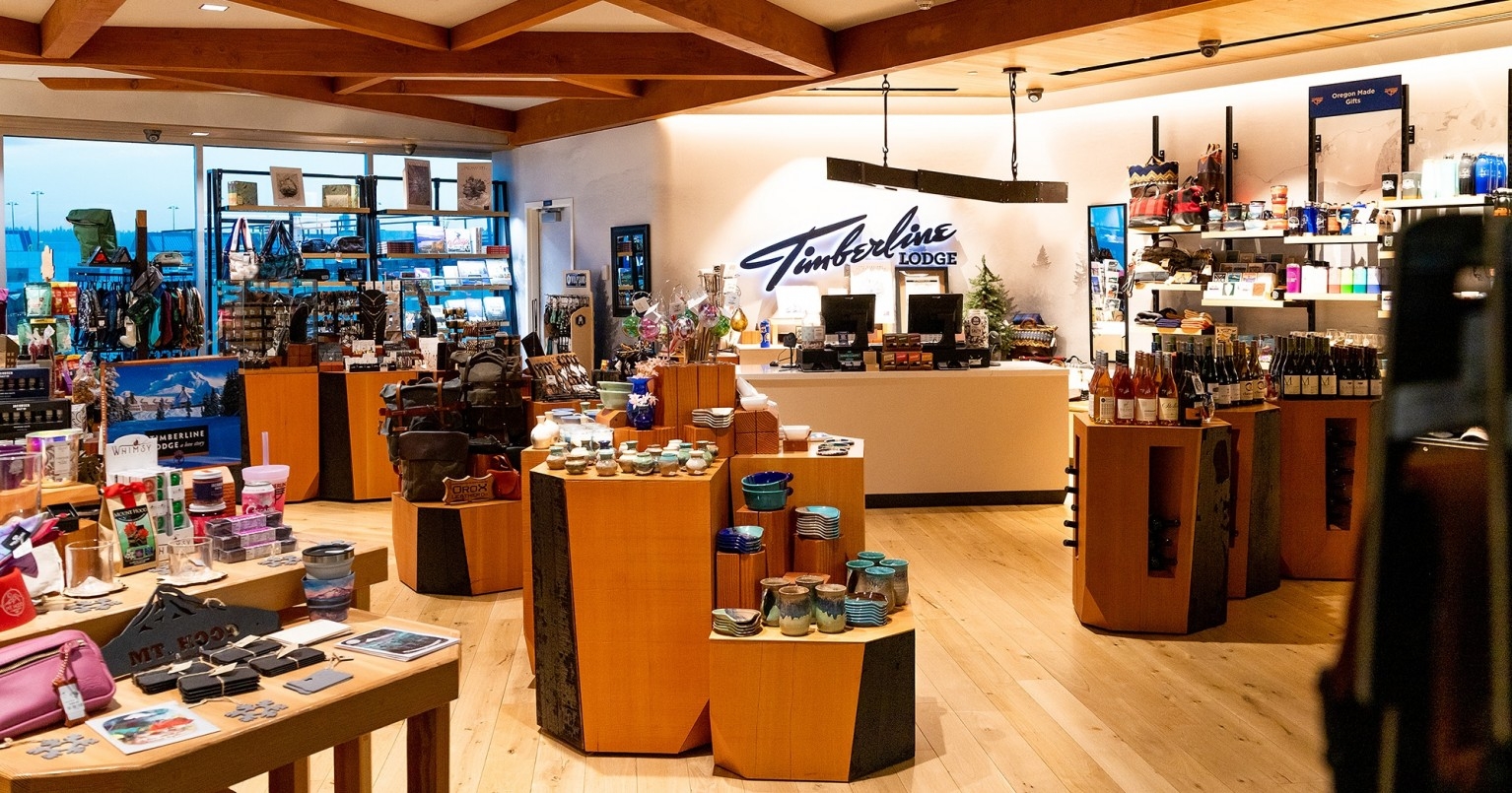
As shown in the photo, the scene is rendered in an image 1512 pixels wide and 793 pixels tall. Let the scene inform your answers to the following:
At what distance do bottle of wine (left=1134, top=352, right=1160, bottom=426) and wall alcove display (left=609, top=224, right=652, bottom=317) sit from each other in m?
5.65

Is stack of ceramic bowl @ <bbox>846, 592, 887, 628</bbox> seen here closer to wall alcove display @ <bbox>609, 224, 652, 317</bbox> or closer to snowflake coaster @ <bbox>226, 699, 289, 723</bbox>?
snowflake coaster @ <bbox>226, 699, 289, 723</bbox>

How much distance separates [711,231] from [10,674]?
8473 mm

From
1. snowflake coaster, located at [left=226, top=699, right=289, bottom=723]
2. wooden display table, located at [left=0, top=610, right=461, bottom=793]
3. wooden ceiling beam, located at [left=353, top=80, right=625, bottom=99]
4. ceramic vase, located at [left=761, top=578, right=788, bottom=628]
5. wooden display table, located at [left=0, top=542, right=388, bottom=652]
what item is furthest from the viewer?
wooden ceiling beam, located at [left=353, top=80, right=625, bottom=99]

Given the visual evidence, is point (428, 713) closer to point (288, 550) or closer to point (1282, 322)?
point (288, 550)

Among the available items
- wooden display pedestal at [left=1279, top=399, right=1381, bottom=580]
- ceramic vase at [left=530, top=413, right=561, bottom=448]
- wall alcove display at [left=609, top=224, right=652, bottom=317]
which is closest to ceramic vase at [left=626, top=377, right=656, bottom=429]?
ceramic vase at [left=530, top=413, right=561, bottom=448]

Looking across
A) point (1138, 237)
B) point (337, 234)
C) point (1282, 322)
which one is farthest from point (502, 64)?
point (1282, 322)

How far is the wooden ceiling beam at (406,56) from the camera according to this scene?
721cm

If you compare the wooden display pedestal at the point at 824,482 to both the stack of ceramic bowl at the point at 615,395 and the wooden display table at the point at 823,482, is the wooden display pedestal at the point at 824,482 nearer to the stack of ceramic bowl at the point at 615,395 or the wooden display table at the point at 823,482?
the wooden display table at the point at 823,482

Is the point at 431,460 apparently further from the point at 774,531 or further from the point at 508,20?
the point at 774,531

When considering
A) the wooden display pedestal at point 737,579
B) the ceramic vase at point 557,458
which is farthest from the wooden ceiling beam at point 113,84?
the wooden display pedestal at point 737,579

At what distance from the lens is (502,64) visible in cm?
768

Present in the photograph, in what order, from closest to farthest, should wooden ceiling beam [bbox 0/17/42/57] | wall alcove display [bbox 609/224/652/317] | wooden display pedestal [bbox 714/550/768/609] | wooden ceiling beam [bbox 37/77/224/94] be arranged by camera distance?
wooden display pedestal [bbox 714/550/768/609] → wooden ceiling beam [bbox 0/17/42/57] → wooden ceiling beam [bbox 37/77/224/94] → wall alcove display [bbox 609/224/652/317]

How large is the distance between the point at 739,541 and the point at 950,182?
541 cm

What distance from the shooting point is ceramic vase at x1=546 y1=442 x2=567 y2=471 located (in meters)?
4.19
